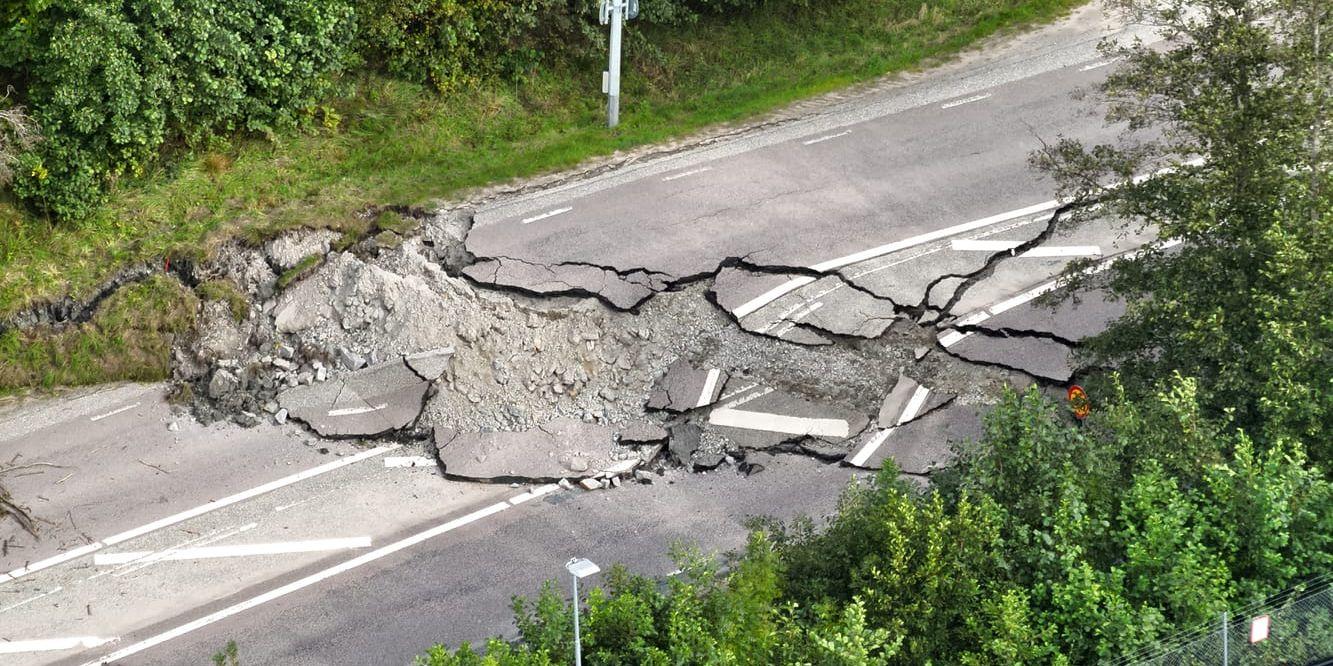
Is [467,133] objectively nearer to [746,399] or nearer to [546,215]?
[546,215]

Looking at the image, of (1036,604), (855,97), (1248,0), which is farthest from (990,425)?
(855,97)

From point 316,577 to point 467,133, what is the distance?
9.85 metres

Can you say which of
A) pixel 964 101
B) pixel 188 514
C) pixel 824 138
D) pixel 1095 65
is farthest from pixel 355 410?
pixel 1095 65

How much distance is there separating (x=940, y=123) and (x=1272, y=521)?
479 inches

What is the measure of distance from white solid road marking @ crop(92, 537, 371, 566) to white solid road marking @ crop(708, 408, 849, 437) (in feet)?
15.8

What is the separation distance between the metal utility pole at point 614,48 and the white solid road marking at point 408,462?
8.49 metres

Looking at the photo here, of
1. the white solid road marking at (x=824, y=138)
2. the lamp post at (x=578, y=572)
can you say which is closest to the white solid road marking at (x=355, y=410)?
the lamp post at (x=578, y=572)

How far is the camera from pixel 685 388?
57.0ft

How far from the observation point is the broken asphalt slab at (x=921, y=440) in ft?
53.8

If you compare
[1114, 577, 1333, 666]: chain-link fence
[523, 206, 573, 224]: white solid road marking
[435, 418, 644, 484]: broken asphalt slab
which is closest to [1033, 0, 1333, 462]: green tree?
[1114, 577, 1333, 666]: chain-link fence

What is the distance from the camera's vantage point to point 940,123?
76.1ft

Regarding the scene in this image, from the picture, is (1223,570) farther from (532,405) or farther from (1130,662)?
(532,405)

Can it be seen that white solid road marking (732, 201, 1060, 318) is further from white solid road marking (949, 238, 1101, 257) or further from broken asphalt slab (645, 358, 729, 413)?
broken asphalt slab (645, 358, 729, 413)

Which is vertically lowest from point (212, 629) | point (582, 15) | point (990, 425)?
point (212, 629)
